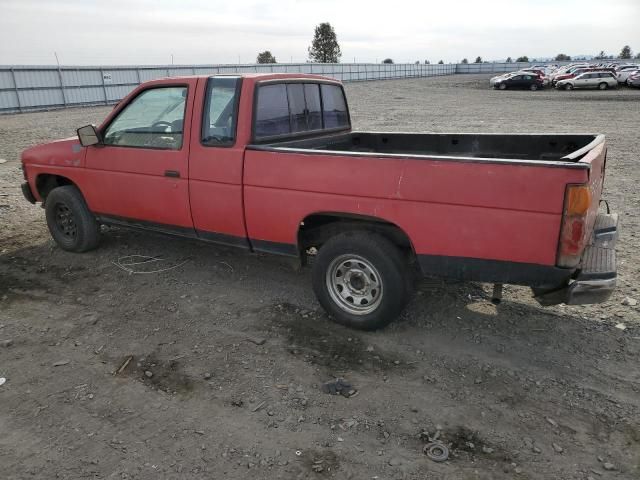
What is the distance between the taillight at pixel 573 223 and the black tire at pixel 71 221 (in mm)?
4724

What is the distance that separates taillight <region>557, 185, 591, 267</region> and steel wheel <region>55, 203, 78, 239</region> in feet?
16.3

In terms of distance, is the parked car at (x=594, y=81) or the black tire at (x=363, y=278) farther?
the parked car at (x=594, y=81)

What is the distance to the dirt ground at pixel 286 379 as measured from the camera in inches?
105

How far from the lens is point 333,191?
3697 mm

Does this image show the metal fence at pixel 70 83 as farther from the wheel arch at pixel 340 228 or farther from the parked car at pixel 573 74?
the wheel arch at pixel 340 228

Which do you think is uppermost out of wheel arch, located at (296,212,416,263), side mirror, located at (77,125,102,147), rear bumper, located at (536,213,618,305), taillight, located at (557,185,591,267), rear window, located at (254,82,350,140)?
rear window, located at (254,82,350,140)

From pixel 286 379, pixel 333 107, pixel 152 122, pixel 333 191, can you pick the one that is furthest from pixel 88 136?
pixel 286 379

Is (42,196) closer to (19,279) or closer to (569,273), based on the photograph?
(19,279)

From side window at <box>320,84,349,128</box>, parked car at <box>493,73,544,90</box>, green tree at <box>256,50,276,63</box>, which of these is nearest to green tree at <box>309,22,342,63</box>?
green tree at <box>256,50,276,63</box>

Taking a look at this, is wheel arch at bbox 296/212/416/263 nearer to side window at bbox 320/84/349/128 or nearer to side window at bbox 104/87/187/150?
side window at bbox 104/87/187/150

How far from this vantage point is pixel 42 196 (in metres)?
5.92

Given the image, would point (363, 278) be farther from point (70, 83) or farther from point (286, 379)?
point (70, 83)

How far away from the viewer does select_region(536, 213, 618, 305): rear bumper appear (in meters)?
3.16

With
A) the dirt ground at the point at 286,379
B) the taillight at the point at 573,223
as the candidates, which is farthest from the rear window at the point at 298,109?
the taillight at the point at 573,223
